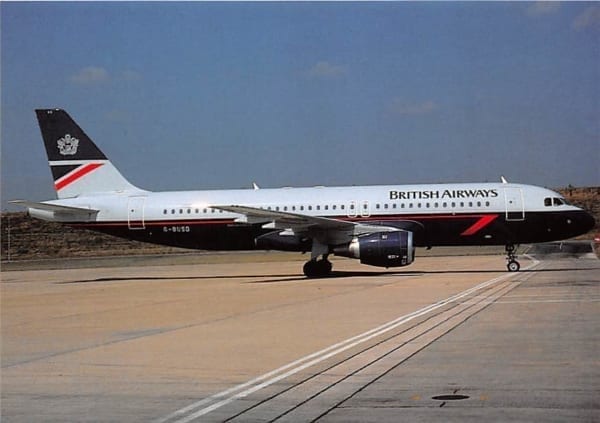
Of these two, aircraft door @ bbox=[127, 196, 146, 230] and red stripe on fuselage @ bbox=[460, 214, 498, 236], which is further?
aircraft door @ bbox=[127, 196, 146, 230]

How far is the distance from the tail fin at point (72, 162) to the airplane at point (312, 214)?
4 cm

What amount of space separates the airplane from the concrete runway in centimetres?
777

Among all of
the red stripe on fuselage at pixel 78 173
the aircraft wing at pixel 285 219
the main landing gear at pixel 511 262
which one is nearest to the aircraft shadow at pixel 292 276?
the main landing gear at pixel 511 262

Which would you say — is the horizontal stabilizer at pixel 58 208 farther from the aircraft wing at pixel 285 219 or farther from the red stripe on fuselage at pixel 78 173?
the aircraft wing at pixel 285 219

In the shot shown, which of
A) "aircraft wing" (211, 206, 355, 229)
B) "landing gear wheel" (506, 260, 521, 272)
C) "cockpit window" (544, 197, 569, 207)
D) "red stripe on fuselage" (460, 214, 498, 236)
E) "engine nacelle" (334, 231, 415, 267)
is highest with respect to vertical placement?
"cockpit window" (544, 197, 569, 207)

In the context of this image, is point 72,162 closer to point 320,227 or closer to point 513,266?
point 320,227

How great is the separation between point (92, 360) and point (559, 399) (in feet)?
20.8

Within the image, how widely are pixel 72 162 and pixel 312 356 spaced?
2690 centimetres

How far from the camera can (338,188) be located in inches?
1367

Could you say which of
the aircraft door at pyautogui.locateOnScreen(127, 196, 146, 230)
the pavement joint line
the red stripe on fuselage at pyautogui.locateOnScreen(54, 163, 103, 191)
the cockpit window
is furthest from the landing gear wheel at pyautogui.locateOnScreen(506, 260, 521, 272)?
the red stripe on fuselage at pyautogui.locateOnScreen(54, 163, 103, 191)

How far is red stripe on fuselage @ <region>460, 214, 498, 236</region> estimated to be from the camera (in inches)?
1268

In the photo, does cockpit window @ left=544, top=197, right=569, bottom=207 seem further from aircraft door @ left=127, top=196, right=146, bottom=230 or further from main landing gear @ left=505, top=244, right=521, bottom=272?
aircraft door @ left=127, top=196, right=146, bottom=230

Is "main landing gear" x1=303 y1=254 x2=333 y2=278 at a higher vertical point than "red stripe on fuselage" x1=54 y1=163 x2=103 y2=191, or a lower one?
lower

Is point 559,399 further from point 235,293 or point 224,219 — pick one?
point 224,219
